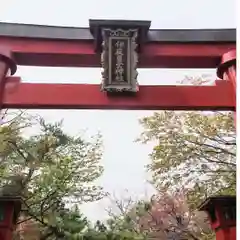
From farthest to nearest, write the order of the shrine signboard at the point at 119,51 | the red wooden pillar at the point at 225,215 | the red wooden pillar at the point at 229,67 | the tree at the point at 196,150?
the tree at the point at 196,150 < the red wooden pillar at the point at 225,215 < the red wooden pillar at the point at 229,67 < the shrine signboard at the point at 119,51

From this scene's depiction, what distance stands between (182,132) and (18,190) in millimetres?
4269

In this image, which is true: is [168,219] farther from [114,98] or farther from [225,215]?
[114,98]

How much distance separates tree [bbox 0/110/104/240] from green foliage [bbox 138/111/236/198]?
2427 mm

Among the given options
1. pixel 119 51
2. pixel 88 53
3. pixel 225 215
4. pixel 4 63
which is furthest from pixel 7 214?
pixel 225 215

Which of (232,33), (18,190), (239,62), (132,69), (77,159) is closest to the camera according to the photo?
(239,62)

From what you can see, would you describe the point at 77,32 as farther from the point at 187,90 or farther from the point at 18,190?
the point at 18,190

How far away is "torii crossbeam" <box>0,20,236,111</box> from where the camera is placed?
5035mm

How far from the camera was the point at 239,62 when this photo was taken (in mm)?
1822

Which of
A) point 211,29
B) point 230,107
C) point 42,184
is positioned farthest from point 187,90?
point 42,184

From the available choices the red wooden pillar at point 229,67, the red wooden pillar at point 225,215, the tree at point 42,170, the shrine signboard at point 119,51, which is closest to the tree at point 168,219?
the tree at point 42,170

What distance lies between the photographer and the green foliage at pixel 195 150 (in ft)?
30.3

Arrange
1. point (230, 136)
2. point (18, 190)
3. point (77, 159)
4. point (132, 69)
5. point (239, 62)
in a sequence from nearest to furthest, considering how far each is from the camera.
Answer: point (239, 62) → point (132, 69) → point (230, 136) → point (18, 190) → point (77, 159)

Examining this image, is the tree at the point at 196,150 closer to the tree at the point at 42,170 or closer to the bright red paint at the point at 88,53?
the tree at the point at 42,170

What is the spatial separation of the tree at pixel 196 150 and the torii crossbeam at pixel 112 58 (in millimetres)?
3883
